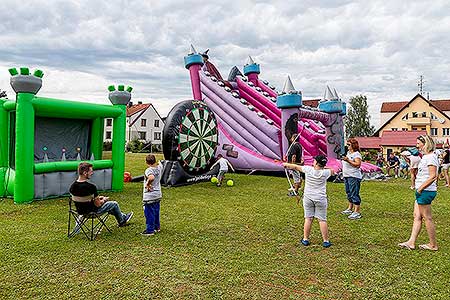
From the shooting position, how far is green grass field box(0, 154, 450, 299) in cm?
321

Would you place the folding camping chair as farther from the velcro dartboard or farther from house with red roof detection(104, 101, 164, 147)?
house with red roof detection(104, 101, 164, 147)

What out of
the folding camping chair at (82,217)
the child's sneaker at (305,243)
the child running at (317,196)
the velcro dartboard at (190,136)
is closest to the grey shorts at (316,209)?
the child running at (317,196)

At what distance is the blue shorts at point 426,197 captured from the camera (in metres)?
4.21

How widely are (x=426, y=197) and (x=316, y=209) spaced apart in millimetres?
1221

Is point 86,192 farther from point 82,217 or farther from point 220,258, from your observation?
point 220,258

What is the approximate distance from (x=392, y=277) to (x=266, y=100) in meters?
11.5

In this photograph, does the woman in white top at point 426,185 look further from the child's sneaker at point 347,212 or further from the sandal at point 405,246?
the child's sneaker at point 347,212

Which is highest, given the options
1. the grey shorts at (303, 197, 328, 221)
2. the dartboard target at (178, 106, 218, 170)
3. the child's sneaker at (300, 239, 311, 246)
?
the dartboard target at (178, 106, 218, 170)

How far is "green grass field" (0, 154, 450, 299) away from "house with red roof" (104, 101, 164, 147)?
33.8m

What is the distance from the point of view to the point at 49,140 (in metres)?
9.09

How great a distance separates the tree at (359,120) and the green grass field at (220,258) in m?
39.6

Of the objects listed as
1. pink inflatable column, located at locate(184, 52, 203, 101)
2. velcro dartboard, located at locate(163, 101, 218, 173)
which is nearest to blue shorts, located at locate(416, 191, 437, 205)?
velcro dartboard, located at locate(163, 101, 218, 173)

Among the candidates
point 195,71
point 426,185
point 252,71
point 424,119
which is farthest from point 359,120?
point 426,185

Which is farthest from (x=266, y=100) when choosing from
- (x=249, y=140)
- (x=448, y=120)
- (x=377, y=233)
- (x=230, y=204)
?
(x=448, y=120)
